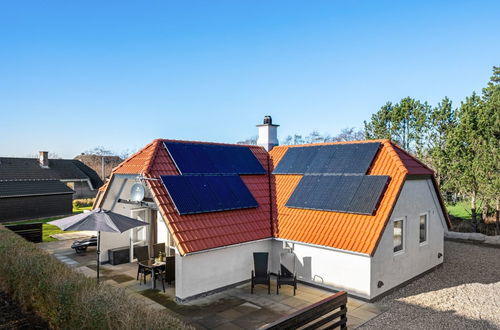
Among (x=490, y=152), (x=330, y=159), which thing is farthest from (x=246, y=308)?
(x=490, y=152)

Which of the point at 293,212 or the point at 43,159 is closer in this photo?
the point at 293,212

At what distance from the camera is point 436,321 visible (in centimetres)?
912

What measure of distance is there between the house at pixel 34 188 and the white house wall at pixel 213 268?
2694 centimetres

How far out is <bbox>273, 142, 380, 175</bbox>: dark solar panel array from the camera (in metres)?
13.1

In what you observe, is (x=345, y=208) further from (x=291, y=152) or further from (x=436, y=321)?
(x=291, y=152)

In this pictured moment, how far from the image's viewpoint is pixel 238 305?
33.6 ft

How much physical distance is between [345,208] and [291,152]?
561cm

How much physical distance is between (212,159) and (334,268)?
717 centimetres

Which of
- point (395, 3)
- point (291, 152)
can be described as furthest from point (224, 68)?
point (395, 3)

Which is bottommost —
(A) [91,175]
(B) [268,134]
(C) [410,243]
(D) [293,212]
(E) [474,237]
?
(E) [474,237]

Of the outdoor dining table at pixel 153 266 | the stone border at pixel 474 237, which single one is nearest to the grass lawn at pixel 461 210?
the stone border at pixel 474 237

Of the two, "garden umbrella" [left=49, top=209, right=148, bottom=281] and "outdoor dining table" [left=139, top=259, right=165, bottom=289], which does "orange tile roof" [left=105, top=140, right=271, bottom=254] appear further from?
"outdoor dining table" [left=139, top=259, right=165, bottom=289]

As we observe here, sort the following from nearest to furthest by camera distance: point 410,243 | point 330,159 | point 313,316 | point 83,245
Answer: point 313,316, point 410,243, point 330,159, point 83,245

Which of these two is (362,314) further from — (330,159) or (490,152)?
(490,152)
